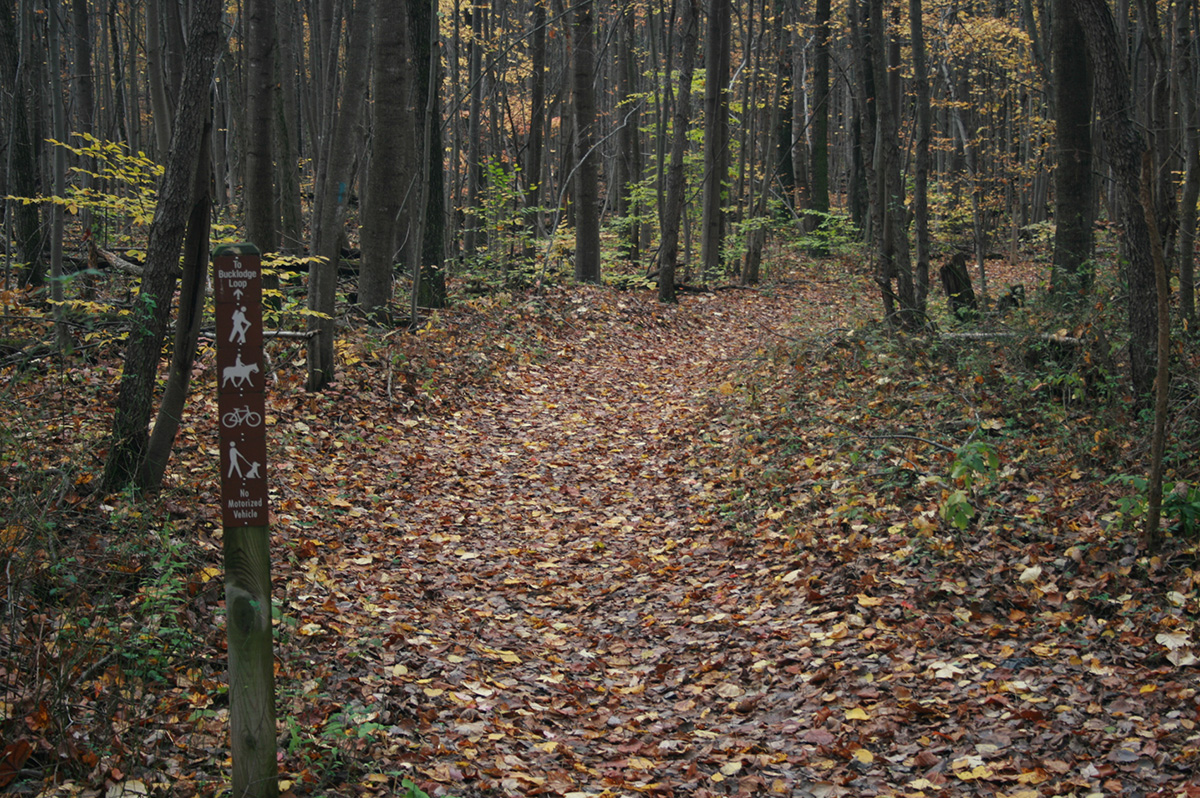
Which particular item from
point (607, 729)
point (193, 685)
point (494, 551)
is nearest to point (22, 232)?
point (494, 551)

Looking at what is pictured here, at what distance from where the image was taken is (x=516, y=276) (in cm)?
1599

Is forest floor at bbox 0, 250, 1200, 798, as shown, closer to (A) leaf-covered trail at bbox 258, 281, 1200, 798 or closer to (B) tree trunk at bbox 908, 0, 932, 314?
(A) leaf-covered trail at bbox 258, 281, 1200, 798

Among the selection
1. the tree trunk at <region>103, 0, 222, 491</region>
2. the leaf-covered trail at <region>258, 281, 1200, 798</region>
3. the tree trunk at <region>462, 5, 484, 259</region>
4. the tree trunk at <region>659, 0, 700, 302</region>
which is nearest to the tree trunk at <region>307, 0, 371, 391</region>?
the leaf-covered trail at <region>258, 281, 1200, 798</region>

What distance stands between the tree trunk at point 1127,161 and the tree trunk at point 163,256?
6.59 metres

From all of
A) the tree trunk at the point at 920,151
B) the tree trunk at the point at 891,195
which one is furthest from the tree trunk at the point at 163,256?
the tree trunk at the point at 920,151

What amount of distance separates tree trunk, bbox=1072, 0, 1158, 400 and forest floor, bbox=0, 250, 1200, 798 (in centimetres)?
71

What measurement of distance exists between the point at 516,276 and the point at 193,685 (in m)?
12.8

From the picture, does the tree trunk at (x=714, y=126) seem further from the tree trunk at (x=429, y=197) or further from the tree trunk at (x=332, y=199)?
the tree trunk at (x=332, y=199)

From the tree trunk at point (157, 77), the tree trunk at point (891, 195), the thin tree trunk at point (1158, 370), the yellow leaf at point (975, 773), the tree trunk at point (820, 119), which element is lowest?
the yellow leaf at point (975, 773)

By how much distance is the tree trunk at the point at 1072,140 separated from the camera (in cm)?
870

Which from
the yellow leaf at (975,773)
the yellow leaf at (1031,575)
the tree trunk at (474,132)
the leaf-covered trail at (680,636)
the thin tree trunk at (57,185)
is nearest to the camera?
the yellow leaf at (975,773)

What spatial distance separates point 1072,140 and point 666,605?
7165 millimetres

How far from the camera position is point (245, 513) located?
117 inches

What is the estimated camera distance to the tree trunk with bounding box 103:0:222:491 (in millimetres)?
5254
